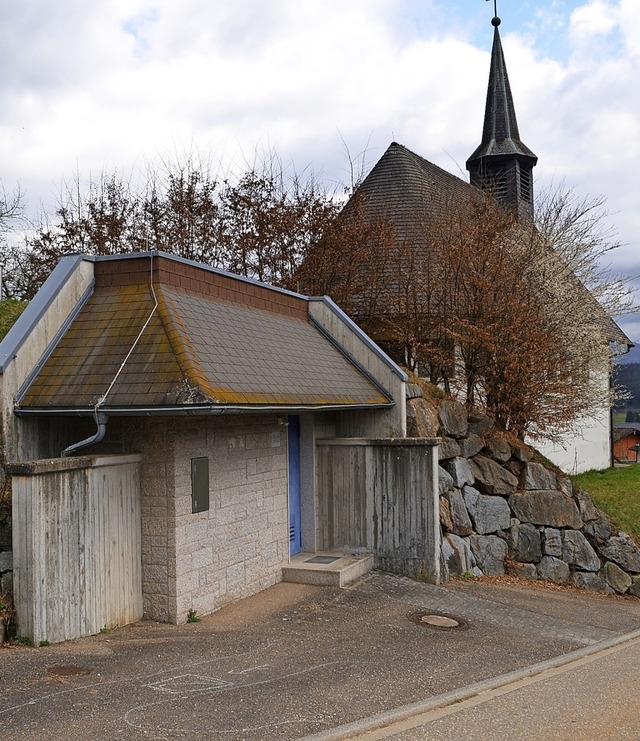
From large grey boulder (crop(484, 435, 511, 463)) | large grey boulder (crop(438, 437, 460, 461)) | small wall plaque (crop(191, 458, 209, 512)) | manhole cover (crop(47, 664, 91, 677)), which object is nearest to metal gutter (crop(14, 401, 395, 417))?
small wall plaque (crop(191, 458, 209, 512))

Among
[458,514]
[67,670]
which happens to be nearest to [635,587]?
[458,514]

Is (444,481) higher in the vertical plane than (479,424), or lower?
lower

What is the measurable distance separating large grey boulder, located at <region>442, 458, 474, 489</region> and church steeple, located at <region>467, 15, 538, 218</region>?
18972 mm

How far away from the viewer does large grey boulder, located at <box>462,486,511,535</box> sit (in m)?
15.0

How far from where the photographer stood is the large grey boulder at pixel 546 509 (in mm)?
15492

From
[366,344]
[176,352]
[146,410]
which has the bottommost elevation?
[146,410]

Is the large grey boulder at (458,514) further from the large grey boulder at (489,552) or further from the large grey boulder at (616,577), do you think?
the large grey boulder at (616,577)

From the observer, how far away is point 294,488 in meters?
13.0

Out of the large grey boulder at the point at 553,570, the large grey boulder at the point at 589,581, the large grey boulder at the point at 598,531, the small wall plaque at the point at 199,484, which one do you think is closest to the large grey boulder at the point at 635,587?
the large grey boulder at the point at 589,581

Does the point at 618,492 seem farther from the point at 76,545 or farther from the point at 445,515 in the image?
the point at 76,545

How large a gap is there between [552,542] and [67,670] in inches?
422

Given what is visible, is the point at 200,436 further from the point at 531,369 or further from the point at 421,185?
the point at 421,185

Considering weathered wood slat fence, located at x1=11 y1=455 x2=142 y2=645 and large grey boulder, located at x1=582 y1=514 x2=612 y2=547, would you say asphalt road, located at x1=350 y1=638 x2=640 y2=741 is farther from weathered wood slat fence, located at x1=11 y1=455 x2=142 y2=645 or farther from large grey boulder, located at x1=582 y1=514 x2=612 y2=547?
large grey boulder, located at x1=582 y1=514 x2=612 y2=547

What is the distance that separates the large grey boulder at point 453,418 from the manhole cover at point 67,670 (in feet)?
30.3
